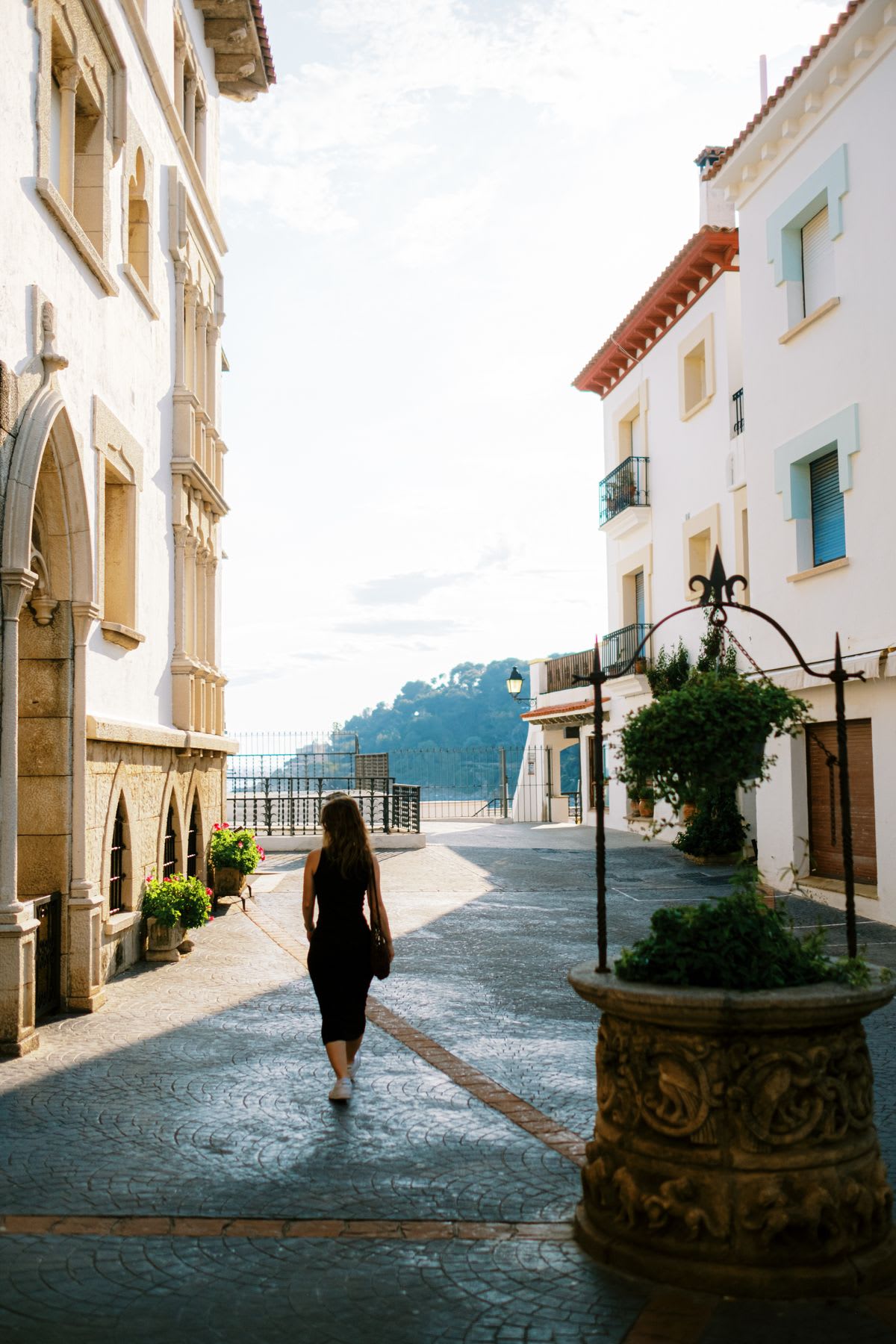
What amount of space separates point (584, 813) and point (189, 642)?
56.4ft

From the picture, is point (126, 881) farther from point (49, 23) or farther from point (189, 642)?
point (49, 23)

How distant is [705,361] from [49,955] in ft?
59.5

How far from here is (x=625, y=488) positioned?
2655cm

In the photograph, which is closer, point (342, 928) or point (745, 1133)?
point (745, 1133)

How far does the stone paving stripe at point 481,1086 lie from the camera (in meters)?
5.86

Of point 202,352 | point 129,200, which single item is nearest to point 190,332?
point 202,352

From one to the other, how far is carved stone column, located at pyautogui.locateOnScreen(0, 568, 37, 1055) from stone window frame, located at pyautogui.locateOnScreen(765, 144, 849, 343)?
415 inches

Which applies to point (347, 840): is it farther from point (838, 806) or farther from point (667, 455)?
point (667, 455)

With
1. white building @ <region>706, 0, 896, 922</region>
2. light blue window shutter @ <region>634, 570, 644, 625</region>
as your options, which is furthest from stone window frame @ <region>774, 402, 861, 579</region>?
light blue window shutter @ <region>634, 570, 644, 625</region>

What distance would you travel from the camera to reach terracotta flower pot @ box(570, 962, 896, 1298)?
163 inches

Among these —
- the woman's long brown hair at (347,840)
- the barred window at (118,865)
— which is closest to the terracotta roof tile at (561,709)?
the barred window at (118,865)

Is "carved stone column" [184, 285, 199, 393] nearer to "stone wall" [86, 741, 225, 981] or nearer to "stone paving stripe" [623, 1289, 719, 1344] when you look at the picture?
"stone wall" [86, 741, 225, 981]

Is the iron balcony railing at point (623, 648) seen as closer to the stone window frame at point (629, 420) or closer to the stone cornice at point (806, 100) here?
the stone window frame at point (629, 420)

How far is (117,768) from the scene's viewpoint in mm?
10625
